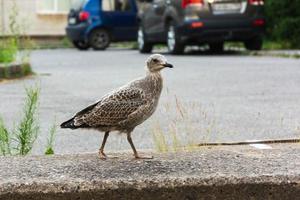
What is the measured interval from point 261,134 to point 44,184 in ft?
11.5

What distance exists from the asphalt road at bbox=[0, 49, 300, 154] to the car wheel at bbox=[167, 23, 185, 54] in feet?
5.52

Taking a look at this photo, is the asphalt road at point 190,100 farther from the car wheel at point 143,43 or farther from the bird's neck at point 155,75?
the car wheel at point 143,43

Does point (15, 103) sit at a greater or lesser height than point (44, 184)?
lesser

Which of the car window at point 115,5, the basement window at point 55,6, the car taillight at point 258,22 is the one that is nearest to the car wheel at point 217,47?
the car taillight at point 258,22

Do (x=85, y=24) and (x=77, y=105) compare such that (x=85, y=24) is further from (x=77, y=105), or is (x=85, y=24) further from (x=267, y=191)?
(x=267, y=191)

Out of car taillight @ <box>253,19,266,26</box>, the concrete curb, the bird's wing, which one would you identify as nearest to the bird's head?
the bird's wing

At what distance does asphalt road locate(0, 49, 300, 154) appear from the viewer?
7.32m

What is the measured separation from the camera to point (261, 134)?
7461mm

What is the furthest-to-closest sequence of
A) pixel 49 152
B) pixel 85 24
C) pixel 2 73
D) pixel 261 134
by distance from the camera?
1. pixel 85 24
2. pixel 2 73
3. pixel 261 134
4. pixel 49 152

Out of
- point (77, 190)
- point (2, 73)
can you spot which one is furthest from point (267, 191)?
point (2, 73)

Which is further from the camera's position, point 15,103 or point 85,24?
point 85,24

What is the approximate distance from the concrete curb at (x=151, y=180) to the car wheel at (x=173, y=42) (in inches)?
593

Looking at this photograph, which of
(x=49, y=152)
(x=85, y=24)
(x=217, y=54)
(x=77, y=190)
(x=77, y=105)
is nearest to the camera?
(x=77, y=190)

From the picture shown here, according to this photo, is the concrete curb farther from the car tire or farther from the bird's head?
the car tire
